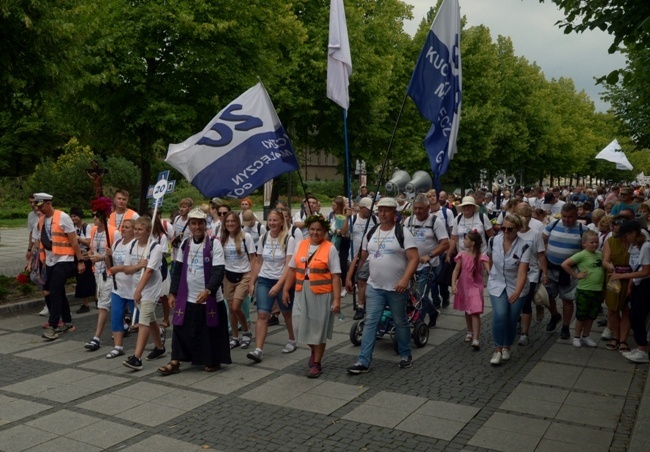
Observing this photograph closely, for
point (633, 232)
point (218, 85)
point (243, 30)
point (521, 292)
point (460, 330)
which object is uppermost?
point (243, 30)

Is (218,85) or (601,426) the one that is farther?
(218,85)

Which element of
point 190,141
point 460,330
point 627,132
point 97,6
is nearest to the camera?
point 190,141

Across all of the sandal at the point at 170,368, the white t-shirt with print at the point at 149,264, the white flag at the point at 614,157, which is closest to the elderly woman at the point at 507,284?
the sandal at the point at 170,368

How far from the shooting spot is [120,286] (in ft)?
27.6

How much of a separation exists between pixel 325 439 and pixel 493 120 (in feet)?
125

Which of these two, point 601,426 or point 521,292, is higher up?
point 521,292

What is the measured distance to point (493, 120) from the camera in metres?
41.9

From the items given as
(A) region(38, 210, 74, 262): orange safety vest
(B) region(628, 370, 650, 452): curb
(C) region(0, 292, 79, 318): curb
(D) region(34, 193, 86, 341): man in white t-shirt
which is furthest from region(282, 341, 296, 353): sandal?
(C) region(0, 292, 79, 318): curb

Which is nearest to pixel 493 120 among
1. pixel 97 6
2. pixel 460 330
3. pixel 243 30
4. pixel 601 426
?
pixel 243 30

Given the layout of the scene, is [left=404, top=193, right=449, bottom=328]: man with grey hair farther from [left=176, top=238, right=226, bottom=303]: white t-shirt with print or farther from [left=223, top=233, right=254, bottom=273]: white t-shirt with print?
[left=176, top=238, right=226, bottom=303]: white t-shirt with print

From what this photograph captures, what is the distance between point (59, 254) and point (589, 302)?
23.7ft

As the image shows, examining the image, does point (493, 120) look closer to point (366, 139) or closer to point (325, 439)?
point (366, 139)

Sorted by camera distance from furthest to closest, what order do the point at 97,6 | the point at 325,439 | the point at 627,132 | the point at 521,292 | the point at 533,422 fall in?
the point at 627,132
the point at 97,6
the point at 521,292
the point at 533,422
the point at 325,439

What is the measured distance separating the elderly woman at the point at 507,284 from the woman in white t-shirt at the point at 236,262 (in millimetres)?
3048
